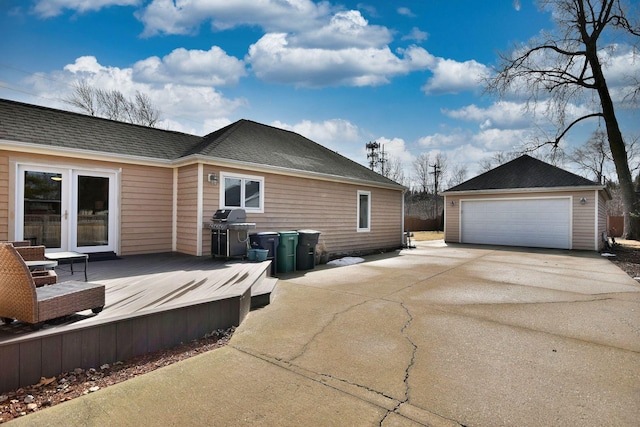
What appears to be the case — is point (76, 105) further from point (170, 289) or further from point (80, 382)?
point (80, 382)

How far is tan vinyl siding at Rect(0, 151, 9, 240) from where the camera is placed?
620 centimetres

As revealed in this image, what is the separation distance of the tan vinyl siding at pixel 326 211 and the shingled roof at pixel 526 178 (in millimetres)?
5124

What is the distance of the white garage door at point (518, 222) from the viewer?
46.4 feet

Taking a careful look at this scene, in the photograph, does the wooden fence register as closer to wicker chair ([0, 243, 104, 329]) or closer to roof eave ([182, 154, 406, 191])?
roof eave ([182, 154, 406, 191])

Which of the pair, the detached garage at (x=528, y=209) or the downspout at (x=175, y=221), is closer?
the downspout at (x=175, y=221)

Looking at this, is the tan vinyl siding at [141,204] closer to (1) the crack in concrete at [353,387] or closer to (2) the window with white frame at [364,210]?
(1) the crack in concrete at [353,387]

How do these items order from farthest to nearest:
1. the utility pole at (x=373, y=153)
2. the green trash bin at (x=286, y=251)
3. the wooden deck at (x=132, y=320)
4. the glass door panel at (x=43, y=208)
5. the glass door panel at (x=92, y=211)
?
the utility pole at (x=373, y=153), the green trash bin at (x=286, y=251), the glass door panel at (x=92, y=211), the glass door panel at (x=43, y=208), the wooden deck at (x=132, y=320)

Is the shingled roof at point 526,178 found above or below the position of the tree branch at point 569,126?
below

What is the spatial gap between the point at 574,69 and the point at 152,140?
1920 centimetres

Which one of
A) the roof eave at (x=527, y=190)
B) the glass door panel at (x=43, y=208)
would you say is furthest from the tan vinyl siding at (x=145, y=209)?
the roof eave at (x=527, y=190)

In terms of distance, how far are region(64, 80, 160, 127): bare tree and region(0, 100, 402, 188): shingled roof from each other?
51.9 ft

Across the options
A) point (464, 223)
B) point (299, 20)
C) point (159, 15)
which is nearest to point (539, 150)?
point (464, 223)

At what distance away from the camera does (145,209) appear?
8016 mm

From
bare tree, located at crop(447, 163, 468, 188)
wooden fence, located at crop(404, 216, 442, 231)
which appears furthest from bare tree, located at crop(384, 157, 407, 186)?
wooden fence, located at crop(404, 216, 442, 231)
